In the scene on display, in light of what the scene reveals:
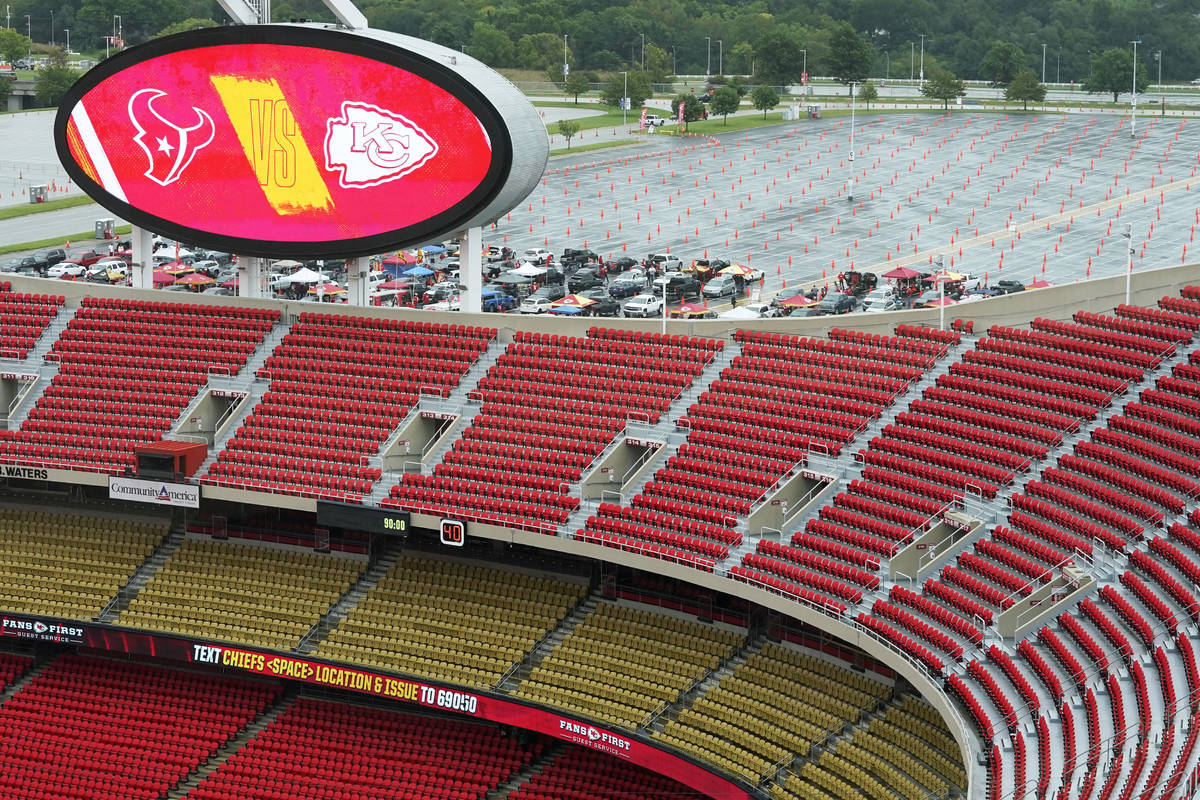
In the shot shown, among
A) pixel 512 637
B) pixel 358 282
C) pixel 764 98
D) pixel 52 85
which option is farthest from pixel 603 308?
pixel 52 85

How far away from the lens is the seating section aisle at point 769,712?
37.8 metres

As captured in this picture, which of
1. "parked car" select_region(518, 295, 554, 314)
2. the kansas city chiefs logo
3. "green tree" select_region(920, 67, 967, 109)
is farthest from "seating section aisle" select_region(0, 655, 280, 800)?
"green tree" select_region(920, 67, 967, 109)

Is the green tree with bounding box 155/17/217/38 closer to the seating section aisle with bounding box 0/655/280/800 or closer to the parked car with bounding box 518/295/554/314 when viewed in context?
the parked car with bounding box 518/295/554/314

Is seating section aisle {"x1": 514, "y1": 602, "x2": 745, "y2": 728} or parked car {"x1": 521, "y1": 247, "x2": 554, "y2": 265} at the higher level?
parked car {"x1": 521, "y1": 247, "x2": 554, "y2": 265}

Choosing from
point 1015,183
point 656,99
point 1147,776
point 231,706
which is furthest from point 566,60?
point 1147,776

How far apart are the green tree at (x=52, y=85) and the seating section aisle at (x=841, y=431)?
11271cm

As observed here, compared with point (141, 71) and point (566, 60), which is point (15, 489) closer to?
point (141, 71)

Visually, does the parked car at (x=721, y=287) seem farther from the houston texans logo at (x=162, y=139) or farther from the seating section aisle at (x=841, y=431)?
the houston texans logo at (x=162, y=139)

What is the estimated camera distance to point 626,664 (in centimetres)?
4178

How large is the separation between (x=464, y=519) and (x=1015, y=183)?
73.4 m

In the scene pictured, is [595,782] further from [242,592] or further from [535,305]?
→ [535,305]

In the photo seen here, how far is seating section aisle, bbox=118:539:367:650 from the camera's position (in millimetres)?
45406

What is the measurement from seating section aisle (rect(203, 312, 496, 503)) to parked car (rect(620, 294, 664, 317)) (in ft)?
84.2

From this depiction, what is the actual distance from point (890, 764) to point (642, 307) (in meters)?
42.6
